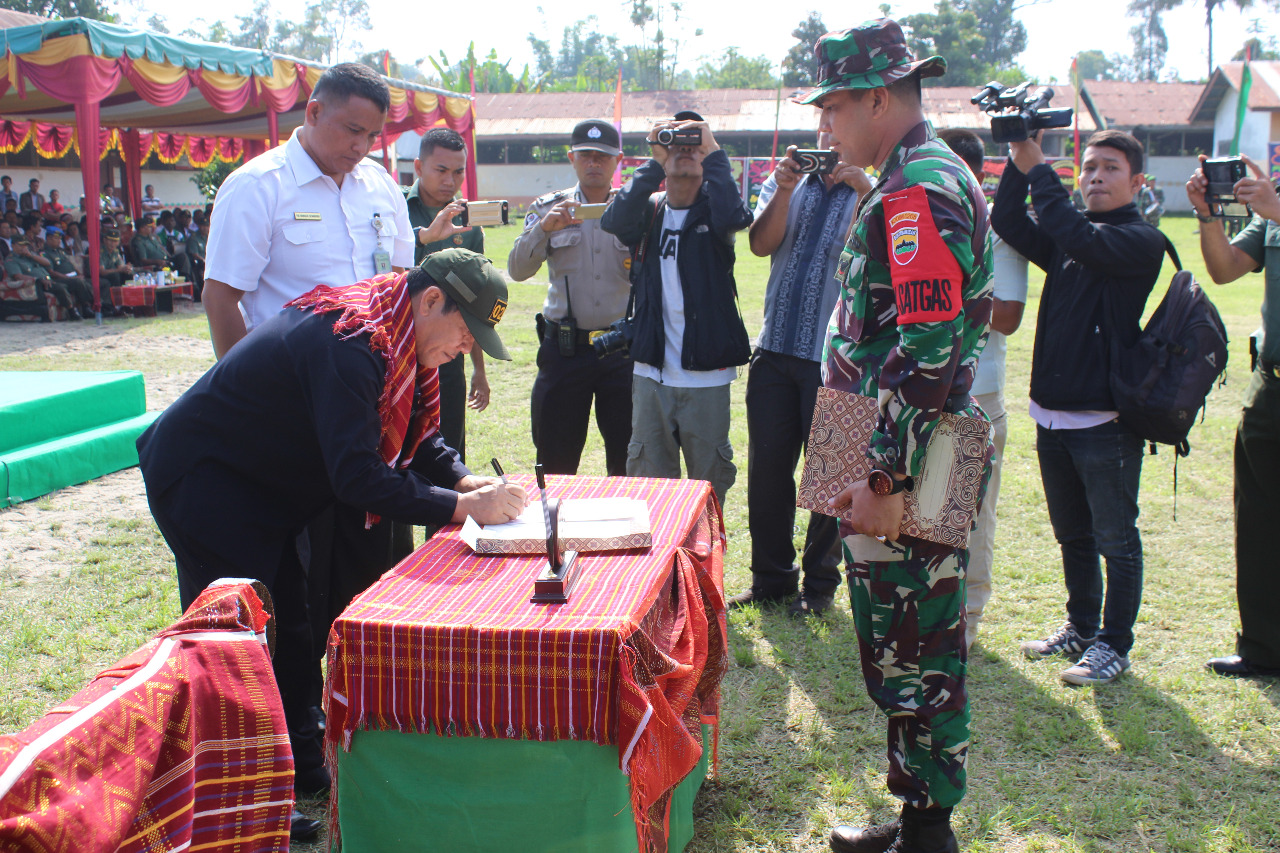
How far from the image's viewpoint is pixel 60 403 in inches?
214

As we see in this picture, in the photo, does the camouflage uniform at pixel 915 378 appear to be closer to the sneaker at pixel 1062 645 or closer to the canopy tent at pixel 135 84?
the sneaker at pixel 1062 645

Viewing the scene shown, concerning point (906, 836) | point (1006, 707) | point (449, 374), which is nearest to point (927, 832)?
point (906, 836)

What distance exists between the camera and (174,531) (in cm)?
231

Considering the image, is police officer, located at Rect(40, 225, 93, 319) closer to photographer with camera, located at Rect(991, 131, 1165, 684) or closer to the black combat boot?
photographer with camera, located at Rect(991, 131, 1165, 684)

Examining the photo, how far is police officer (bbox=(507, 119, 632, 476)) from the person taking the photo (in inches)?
166

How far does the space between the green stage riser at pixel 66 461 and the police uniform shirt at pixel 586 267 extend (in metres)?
2.20

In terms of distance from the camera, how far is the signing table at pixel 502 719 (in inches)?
71.9

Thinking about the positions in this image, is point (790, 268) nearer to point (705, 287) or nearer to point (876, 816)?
point (705, 287)

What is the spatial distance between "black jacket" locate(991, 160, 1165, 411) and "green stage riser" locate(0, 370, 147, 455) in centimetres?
502

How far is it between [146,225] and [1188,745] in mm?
16247

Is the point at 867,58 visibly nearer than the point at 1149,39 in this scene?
Yes

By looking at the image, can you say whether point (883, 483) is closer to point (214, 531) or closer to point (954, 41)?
point (214, 531)

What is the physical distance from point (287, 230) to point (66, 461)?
326cm

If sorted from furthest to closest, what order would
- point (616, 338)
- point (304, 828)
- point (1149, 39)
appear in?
point (1149, 39) → point (616, 338) → point (304, 828)
